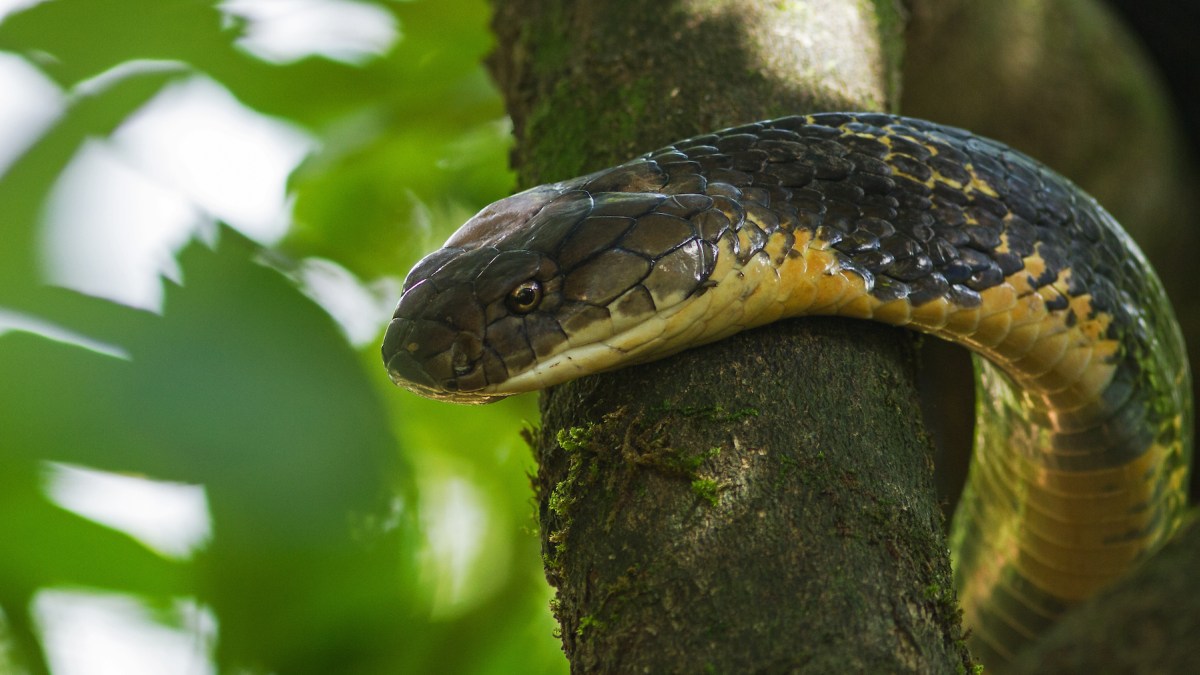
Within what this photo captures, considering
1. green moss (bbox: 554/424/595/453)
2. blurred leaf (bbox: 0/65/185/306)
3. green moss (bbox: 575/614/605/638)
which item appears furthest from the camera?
blurred leaf (bbox: 0/65/185/306)

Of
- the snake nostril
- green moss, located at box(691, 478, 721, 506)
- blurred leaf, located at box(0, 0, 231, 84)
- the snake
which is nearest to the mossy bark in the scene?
green moss, located at box(691, 478, 721, 506)

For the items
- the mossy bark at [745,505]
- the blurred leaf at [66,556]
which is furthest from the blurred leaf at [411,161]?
the mossy bark at [745,505]

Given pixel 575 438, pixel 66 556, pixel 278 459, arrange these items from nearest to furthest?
1. pixel 575 438
2. pixel 278 459
3. pixel 66 556

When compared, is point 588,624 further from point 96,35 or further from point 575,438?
point 96,35

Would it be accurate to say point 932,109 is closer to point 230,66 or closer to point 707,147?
point 707,147

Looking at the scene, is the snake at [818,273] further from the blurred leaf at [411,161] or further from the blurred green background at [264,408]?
the blurred leaf at [411,161]

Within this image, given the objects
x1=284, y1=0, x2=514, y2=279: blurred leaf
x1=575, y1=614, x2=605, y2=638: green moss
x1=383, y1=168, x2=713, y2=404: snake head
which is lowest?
x1=284, y1=0, x2=514, y2=279: blurred leaf

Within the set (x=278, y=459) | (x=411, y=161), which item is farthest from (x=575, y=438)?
(x=411, y=161)

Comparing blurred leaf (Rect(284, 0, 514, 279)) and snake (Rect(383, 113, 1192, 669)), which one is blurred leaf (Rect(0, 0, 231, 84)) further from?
snake (Rect(383, 113, 1192, 669))
